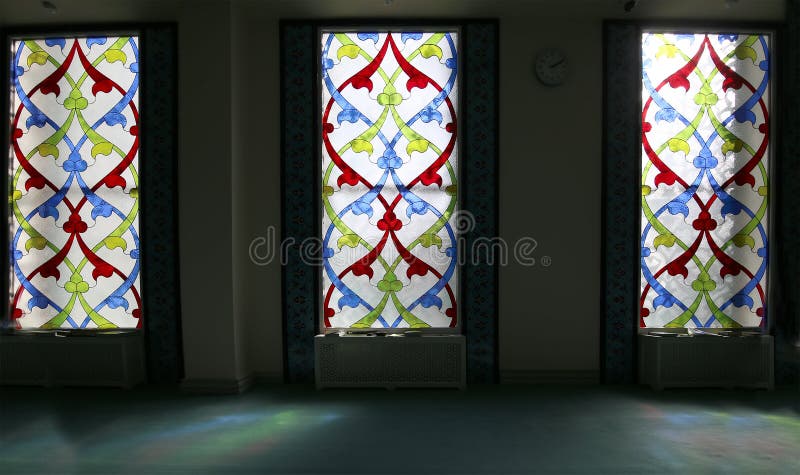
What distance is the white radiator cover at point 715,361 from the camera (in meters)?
4.05

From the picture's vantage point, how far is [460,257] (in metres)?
4.24

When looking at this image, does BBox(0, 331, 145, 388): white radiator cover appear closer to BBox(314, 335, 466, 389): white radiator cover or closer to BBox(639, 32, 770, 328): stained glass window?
BBox(314, 335, 466, 389): white radiator cover

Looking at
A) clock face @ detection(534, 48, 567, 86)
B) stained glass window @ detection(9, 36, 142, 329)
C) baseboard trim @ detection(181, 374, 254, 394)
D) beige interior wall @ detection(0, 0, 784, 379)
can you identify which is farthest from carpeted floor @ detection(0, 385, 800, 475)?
clock face @ detection(534, 48, 567, 86)

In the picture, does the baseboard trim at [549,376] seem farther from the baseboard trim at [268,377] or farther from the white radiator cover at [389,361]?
the baseboard trim at [268,377]

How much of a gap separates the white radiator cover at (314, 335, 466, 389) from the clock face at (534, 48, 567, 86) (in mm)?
2140

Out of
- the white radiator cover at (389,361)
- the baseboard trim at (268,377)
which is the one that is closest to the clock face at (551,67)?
the white radiator cover at (389,361)

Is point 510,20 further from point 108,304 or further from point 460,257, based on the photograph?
point 108,304

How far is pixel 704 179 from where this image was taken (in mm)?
4258

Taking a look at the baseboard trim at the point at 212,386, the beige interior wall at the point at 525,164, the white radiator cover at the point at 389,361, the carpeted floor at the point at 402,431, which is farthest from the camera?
the beige interior wall at the point at 525,164

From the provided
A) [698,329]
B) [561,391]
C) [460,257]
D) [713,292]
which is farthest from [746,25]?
[561,391]

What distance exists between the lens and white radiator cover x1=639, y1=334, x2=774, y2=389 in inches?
159

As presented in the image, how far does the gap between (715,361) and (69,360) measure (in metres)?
4.98

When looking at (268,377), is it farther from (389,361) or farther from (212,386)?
(389,361)

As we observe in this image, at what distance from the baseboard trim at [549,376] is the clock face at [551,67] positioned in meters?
2.29
